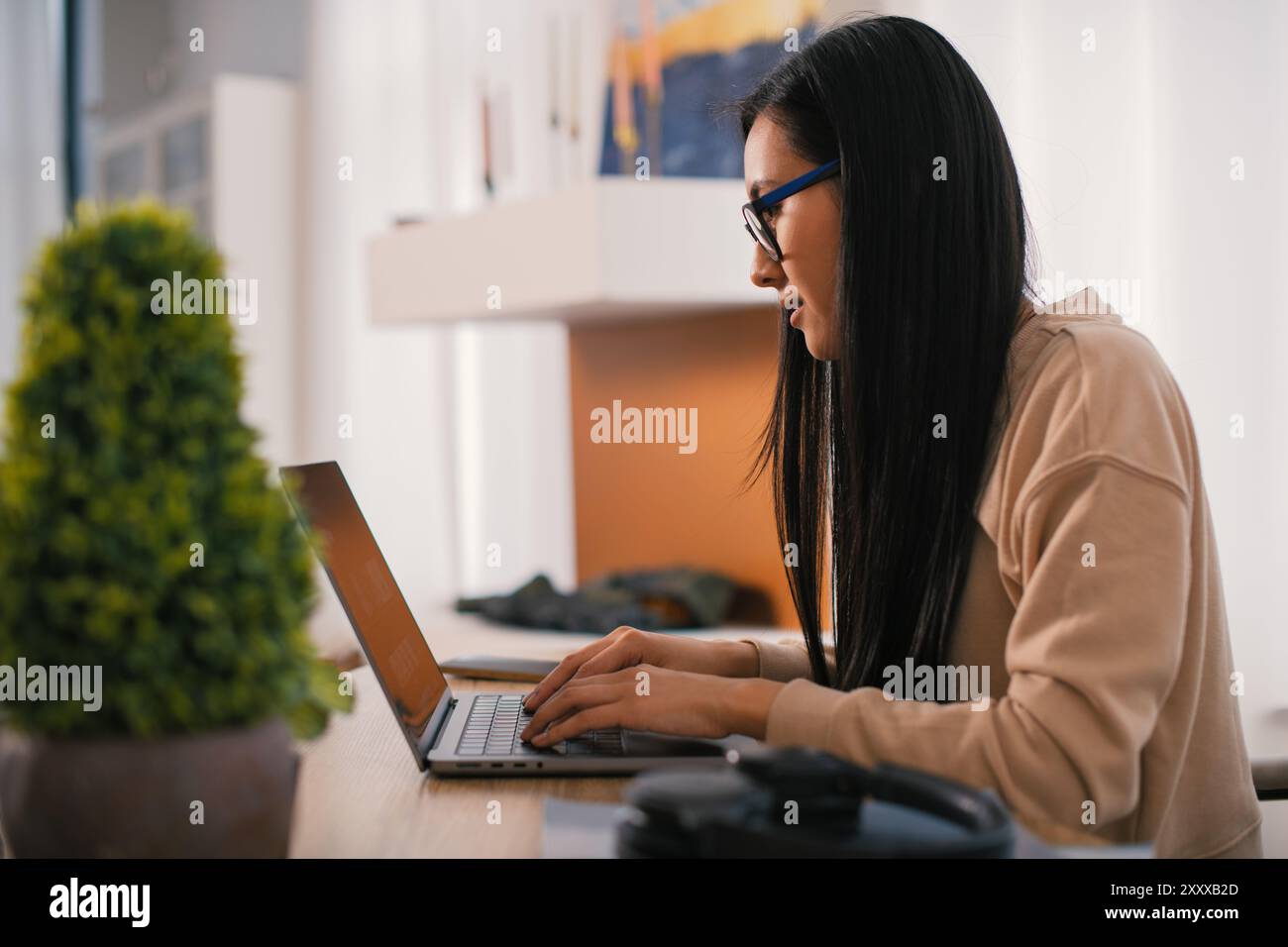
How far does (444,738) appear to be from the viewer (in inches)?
38.9

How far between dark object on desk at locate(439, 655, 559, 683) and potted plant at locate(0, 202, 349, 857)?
2.29ft

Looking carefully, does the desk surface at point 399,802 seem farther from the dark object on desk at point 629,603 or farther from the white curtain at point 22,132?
the white curtain at point 22,132

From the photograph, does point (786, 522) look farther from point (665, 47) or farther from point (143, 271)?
point (665, 47)

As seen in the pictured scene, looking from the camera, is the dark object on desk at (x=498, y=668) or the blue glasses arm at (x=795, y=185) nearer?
the blue glasses arm at (x=795, y=185)

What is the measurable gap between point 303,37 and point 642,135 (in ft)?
5.61

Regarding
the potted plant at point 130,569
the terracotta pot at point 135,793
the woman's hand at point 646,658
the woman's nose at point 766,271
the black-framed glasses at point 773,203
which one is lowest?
the woman's hand at point 646,658

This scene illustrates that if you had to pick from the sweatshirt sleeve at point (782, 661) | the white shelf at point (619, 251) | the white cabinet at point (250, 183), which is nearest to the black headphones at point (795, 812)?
the sweatshirt sleeve at point (782, 661)

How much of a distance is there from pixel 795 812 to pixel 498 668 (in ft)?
2.49

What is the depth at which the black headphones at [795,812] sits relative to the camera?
0.56 meters

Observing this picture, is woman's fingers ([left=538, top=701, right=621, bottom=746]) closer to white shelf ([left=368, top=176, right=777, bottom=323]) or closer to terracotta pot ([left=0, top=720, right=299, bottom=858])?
terracotta pot ([left=0, top=720, right=299, bottom=858])

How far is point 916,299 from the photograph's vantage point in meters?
1.03

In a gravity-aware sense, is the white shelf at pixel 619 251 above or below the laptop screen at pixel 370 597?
above

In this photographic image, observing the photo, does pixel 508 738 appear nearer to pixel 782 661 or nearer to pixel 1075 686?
pixel 782 661
